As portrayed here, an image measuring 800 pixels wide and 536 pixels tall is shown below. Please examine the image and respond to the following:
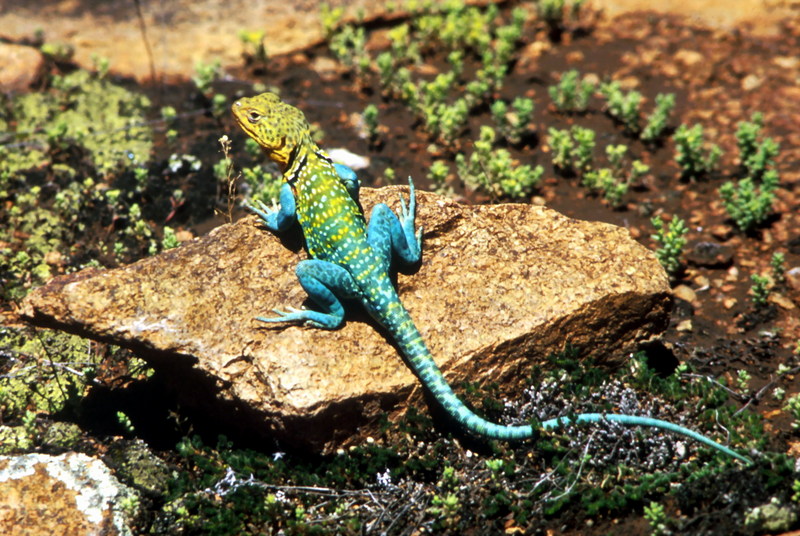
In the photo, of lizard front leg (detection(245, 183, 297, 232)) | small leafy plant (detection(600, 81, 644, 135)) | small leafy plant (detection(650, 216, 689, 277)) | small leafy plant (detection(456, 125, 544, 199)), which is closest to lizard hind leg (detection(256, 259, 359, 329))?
lizard front leg (detection(245, 183, 297, 232))

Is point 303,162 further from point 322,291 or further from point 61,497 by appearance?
point 61,497

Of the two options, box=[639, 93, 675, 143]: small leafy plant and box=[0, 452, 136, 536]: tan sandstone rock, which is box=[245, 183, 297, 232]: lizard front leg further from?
box=[639, 93, 675, 143]: small leafy plant

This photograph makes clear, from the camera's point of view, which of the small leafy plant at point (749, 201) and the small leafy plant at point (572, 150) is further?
the small leafy plant at point (572, 150)

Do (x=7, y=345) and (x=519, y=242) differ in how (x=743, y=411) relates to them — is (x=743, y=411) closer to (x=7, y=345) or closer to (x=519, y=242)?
(x=519, y=242)

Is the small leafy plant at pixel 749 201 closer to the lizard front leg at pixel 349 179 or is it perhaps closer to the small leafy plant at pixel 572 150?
the small leafy plant at pixel 572 150

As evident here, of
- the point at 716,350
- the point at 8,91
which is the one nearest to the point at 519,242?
the point at 716,350

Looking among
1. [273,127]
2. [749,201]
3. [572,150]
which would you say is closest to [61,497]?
[273,127]

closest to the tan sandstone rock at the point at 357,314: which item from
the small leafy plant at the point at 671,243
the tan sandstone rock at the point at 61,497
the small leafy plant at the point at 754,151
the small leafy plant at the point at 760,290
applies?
the tan sandstone rock at the point at 61,497
